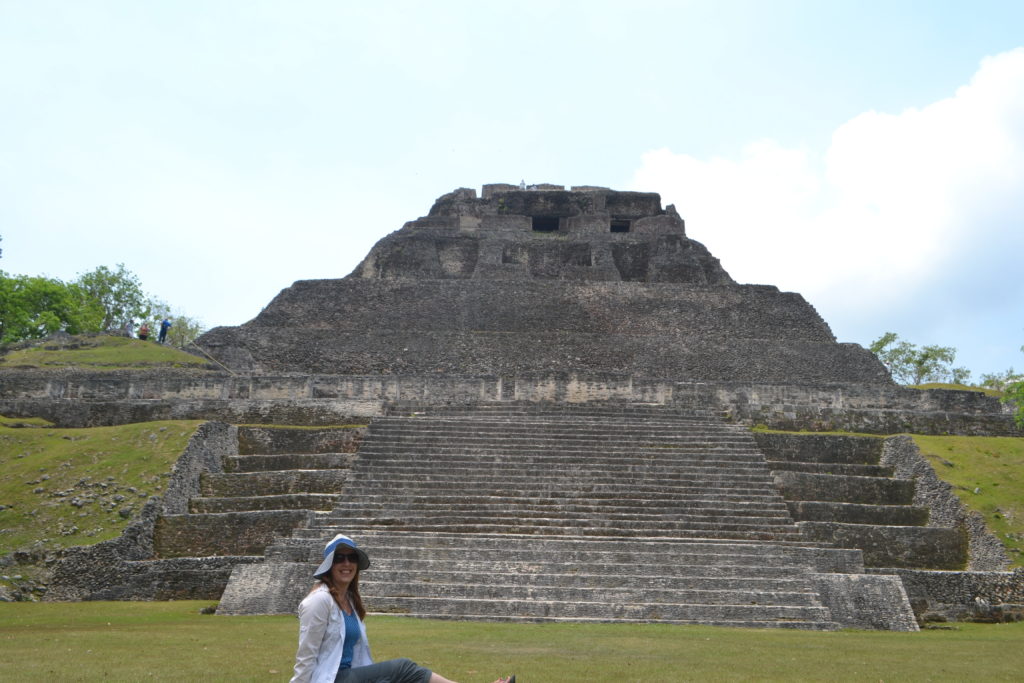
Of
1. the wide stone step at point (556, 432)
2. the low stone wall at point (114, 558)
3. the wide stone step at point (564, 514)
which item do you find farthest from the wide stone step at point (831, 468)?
the low stone wall at point (114, 558)

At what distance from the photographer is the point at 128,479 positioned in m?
13.4

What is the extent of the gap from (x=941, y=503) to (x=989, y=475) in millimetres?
1488

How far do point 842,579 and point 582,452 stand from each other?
506 centimetres

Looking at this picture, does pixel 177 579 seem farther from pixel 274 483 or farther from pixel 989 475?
pixel 989 475

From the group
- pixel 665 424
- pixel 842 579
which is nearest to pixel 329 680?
pixel 842 579

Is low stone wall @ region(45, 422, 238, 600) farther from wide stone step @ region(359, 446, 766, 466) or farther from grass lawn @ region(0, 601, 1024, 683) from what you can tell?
wide stone step @ region(359, 446, 766, 466)

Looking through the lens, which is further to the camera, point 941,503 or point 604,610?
point 941,503

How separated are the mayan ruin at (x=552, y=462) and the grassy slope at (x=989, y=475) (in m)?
0.31

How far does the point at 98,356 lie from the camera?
2058 cm

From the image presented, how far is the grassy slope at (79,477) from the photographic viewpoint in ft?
40.1

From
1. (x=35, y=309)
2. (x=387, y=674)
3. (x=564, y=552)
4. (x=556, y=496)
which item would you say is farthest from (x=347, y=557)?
(x=35, y=309)

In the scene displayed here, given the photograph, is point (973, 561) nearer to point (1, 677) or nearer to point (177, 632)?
point (177, 632)

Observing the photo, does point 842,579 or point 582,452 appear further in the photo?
point 582,452

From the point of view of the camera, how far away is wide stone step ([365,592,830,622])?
403 inches
